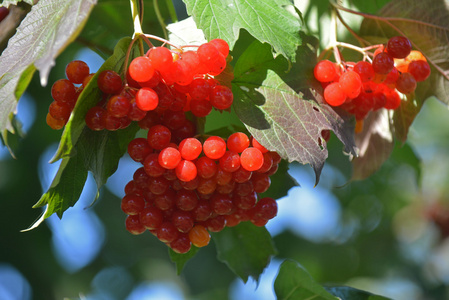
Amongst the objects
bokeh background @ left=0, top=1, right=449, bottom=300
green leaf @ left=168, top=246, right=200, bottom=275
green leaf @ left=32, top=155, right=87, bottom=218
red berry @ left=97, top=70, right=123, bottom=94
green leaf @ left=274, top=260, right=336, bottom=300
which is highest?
red berry @ left=97, top=70, right=123, bottom=94

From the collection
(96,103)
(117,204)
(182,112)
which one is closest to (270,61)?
(182,112)

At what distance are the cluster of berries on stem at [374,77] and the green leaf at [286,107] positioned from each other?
3cm

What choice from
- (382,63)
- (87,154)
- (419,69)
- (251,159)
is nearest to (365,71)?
(382,63)

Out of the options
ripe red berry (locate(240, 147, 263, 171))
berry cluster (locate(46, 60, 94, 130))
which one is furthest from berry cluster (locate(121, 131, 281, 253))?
berry cluster (locate(46, 60, 94, 130))

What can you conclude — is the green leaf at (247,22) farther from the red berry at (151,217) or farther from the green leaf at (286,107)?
the red berry at (151,217)

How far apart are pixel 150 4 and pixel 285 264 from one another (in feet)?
2.11

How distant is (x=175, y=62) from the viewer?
785 mm

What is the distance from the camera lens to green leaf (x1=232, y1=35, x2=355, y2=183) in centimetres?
84

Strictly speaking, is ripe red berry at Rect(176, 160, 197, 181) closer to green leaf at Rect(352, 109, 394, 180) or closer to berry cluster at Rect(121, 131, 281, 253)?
berry cluster at Rect(121, 131, 281, 253)

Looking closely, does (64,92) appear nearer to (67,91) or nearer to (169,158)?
(67,91)

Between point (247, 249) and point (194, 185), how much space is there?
321 mm

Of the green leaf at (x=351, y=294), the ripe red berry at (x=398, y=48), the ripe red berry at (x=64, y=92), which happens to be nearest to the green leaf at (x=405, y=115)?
the ripe red berry at (x=398, y=48)

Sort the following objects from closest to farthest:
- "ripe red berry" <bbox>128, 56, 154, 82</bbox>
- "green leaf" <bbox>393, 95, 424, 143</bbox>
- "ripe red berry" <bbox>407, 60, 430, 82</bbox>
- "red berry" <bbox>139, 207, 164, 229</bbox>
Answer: "ripe red berry" <bbox>128, 56, 154, 82</bbox> → "red berry" <bbox>139, 207, 164, 229</bbox> → "ripe red berry" <bbox>407, 60, 430, 82</bbox> → "green leaf" <bbox>393, 95, 424, 143</bbox>

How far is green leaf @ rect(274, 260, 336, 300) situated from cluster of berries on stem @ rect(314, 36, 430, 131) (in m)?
0.31
